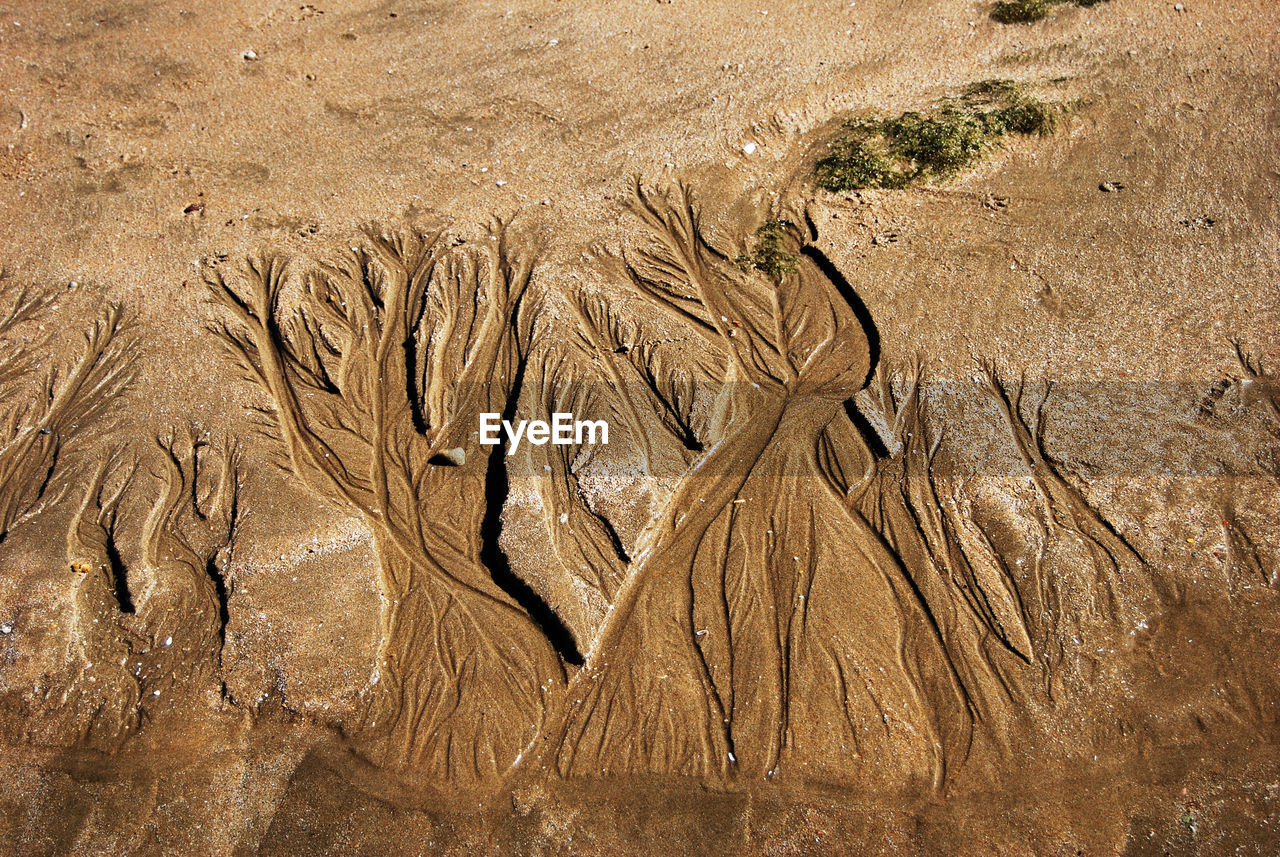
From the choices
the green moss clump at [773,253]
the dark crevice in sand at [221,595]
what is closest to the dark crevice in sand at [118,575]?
the dark crevice in sand at [221,595]

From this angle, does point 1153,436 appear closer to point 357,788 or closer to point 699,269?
point 699,269

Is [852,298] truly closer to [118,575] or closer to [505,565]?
[505,565]

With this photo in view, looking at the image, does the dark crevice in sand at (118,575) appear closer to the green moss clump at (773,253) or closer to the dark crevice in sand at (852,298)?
the green moss clump at (773,253)

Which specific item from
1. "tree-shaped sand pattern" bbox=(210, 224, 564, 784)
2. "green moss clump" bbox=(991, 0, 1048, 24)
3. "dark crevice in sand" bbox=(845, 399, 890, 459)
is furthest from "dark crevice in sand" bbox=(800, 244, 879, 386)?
"green moss clump" bbox=(991, 0, 1048, 24)

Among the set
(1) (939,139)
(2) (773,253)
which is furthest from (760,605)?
(1) (939,139)

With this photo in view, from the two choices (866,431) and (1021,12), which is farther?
(1021,12)

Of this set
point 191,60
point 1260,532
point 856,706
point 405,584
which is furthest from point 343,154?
point 1260,532
